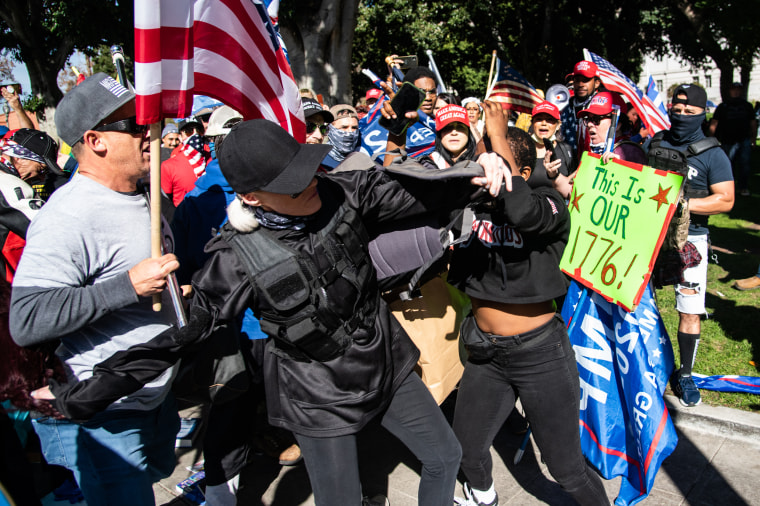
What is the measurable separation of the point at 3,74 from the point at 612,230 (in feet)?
101

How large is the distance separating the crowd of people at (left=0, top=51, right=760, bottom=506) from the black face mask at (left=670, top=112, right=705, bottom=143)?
4.40 ft

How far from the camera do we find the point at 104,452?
228 cm

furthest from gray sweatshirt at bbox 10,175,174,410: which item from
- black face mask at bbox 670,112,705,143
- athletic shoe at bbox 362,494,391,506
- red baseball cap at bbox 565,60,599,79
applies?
red baseball cap at bbox 565,60,599,79

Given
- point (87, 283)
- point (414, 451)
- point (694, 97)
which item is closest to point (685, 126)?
point (694, 97)

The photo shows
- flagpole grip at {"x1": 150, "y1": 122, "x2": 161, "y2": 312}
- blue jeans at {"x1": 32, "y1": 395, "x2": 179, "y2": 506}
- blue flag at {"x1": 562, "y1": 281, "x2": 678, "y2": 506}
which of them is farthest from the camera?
blue flag at {"x1": 562, "y1": 281, "x2": 678, "y2": 506}

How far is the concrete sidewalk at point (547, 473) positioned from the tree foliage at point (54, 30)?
1054cm

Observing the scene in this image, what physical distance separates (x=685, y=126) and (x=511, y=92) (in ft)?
4.11

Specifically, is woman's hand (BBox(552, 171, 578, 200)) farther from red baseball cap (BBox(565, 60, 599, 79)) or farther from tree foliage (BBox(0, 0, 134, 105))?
tree foliage (BBox(0, 0, 134, 105))

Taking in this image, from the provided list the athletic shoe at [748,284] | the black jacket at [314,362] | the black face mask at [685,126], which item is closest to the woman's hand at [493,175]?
the black jacket at [314,362]

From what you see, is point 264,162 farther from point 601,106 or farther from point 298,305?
point 601,106

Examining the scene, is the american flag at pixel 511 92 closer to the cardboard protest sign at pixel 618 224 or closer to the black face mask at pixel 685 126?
the black face mask at pixel 685 126

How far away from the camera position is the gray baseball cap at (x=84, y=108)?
2.19 m

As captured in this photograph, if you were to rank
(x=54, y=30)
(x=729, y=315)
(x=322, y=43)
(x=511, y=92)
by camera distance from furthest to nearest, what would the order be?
1. (x=54, y=30)
2. (x=322, y=43)
3. (x=729, y=315)
4. (x=511, y=92)

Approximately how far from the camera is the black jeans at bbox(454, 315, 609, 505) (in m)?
2.62
